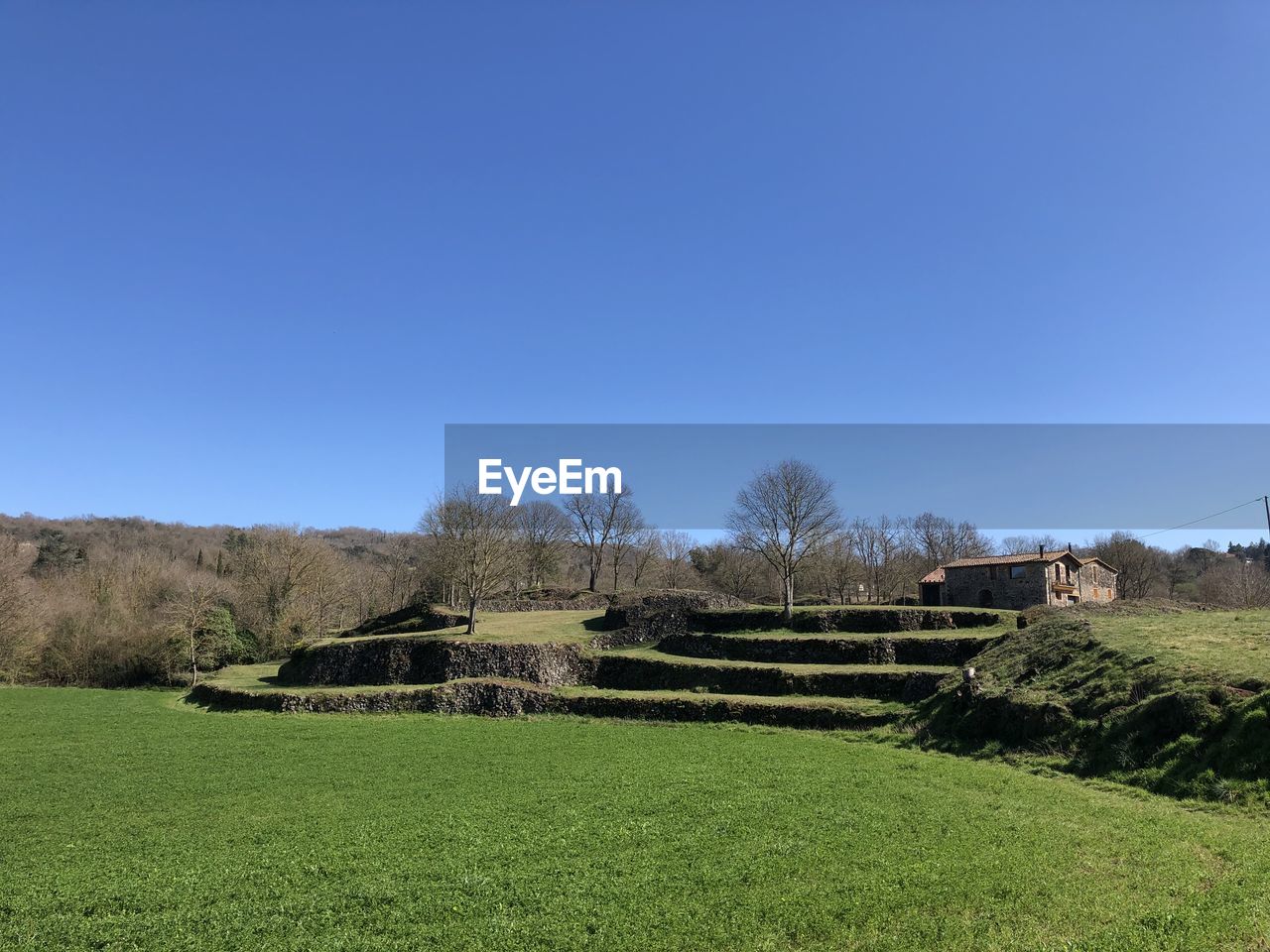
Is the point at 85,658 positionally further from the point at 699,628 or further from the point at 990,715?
the point at 990,715

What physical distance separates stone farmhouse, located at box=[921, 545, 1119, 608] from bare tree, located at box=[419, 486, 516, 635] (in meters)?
31.4

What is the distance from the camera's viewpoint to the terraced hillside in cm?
2927

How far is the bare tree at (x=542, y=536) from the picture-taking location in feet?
234

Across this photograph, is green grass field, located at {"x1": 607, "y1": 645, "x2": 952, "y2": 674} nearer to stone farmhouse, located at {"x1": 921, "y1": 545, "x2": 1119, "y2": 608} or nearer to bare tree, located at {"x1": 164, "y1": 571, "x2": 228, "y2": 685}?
stone farmhouse, located at {"x1": 921, "y1": 545, "x2": 1119, "y2": 608}

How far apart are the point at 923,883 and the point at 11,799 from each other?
62.3 feet

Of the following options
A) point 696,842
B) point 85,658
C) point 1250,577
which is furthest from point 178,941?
point 1250,577

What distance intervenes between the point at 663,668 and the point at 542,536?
4055 centimetres

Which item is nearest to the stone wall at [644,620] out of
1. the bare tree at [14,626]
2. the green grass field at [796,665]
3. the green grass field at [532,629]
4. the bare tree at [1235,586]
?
the green grass field at [532,629]

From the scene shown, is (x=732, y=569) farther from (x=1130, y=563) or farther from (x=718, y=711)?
(x=718, y=711)

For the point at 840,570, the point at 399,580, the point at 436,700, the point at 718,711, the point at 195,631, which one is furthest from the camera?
the point at 399,580

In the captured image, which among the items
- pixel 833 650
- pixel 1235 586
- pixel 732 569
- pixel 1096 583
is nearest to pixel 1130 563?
pixel 1235 586

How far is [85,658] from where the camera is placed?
5188 cm

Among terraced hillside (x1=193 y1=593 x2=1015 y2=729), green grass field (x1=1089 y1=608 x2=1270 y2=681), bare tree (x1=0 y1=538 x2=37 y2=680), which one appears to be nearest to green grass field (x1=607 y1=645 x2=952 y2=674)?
terraced hillside (x1=193 y1=593 x2=1015 y2=729)

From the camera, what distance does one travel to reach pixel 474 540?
148ft
